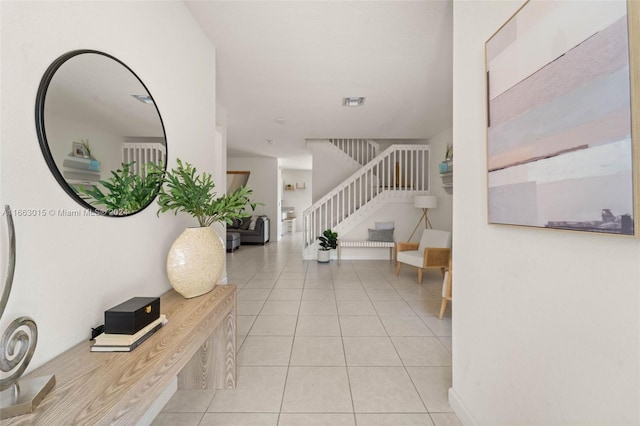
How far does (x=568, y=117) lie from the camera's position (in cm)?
81

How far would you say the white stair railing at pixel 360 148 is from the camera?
6.79m

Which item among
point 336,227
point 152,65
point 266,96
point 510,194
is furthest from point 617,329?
point 336,227

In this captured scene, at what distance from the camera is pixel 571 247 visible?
841 millimetres

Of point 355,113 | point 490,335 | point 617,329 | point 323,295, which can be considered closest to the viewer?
point 617,329

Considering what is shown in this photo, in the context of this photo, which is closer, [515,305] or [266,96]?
[515,305]

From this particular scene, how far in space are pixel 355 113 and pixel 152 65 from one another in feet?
11.3

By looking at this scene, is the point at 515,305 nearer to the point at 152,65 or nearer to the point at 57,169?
the point at 57,169

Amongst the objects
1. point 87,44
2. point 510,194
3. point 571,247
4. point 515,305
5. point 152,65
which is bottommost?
point 515,305

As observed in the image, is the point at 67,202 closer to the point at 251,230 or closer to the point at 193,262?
the point at 193,262

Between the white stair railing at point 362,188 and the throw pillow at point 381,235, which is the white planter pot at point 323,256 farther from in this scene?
the throw pillow at point 381,235

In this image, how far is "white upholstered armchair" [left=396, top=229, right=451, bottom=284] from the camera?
375 cm

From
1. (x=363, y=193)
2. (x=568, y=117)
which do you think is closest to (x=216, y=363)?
(x=568, y=117)

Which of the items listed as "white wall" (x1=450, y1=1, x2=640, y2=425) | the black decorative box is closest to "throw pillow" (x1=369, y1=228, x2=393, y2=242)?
"white wall" (x1=450, y1=1, x2=640, y2=425)

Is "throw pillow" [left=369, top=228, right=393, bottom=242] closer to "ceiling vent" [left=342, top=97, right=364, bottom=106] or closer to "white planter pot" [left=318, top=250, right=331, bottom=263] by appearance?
"white planter pot" [left=318, top=250, right=331, bottom=263]
